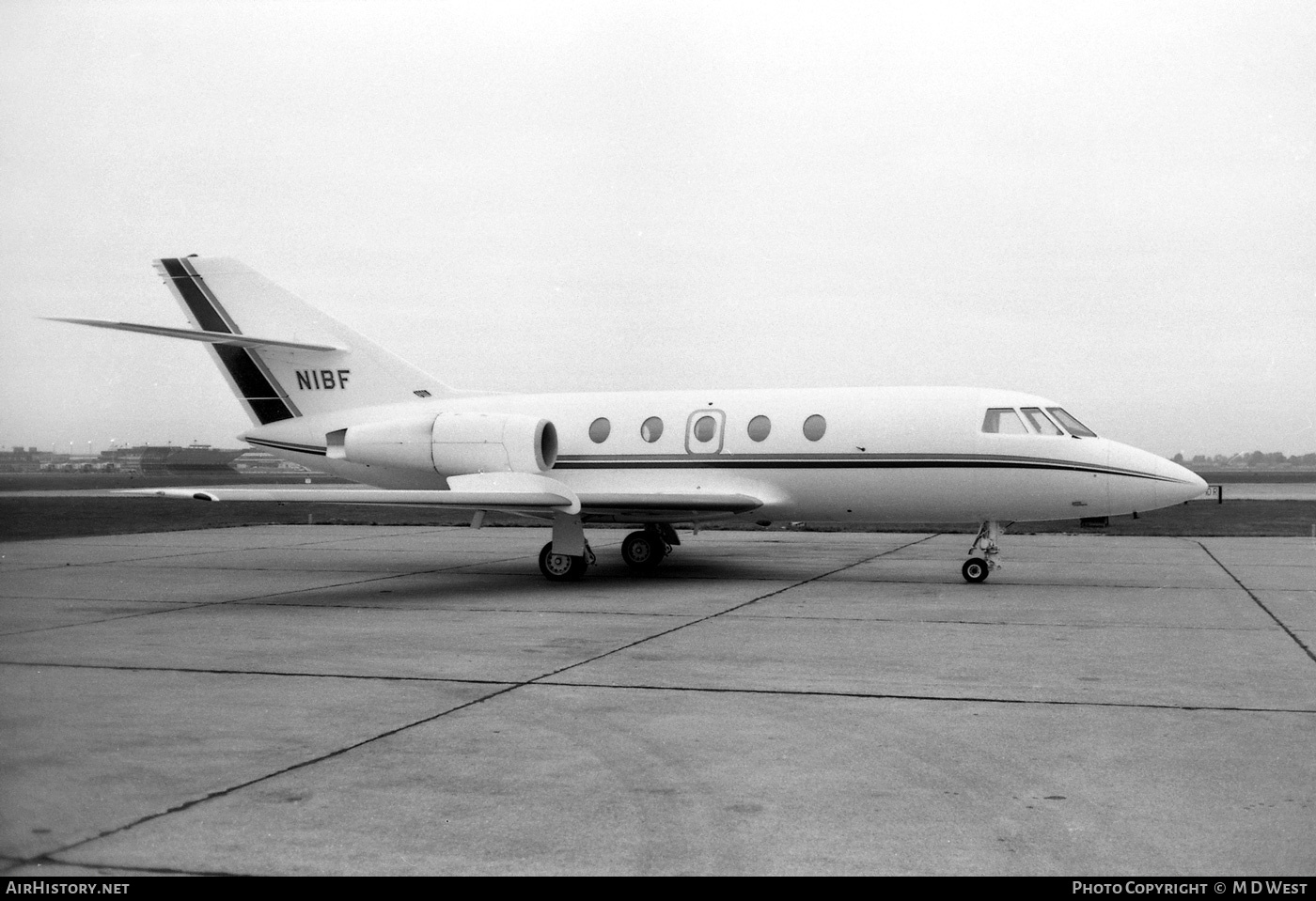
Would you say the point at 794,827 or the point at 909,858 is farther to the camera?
the point at 794,827

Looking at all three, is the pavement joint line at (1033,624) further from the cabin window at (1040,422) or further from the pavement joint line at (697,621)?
the cabin window at (1040,422)

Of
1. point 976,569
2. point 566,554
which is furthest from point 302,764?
point 976,569

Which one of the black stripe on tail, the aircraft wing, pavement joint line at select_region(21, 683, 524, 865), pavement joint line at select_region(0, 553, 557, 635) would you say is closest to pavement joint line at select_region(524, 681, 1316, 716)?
pavement joint line at select_region(21, 683, 524, 865)

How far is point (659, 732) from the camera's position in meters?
6.75

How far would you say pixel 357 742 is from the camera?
6.46 metres

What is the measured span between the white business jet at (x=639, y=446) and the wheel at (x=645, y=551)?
0.03 m

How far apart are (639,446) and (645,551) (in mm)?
1820

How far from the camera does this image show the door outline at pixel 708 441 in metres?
16.5

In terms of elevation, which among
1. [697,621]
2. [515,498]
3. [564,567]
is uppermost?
[515,498]

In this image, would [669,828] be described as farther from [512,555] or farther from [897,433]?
[512,555]

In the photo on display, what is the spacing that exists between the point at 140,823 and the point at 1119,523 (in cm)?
2961

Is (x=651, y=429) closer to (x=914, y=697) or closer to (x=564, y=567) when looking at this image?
(x=564, y=567)
